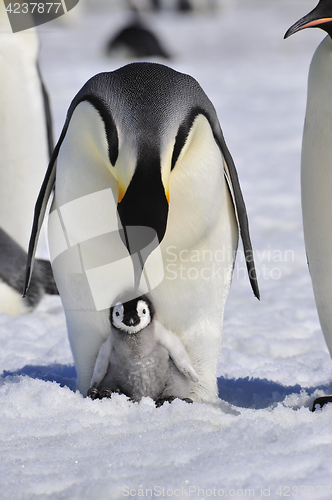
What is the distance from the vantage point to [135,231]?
167cm

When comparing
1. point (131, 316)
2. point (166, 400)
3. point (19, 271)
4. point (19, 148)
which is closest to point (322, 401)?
point (166, 400)

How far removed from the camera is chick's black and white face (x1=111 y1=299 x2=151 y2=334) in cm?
195

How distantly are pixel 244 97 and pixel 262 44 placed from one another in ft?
21.0

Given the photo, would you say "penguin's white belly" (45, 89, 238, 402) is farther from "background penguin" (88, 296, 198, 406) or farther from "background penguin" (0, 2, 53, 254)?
"background penguin" (0, 2, 53, 254)

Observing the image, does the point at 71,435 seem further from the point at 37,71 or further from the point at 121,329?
the point at 37,71

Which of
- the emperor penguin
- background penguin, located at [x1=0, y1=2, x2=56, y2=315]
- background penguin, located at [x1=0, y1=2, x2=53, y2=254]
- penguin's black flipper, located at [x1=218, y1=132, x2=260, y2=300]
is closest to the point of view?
the emperor penguin

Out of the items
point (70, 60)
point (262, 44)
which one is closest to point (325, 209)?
point (70, 60)

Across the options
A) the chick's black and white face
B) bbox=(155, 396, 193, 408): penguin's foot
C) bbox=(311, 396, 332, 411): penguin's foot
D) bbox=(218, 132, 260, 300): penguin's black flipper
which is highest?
bbox=(218, 132, 260, 300): penguin's black flipper

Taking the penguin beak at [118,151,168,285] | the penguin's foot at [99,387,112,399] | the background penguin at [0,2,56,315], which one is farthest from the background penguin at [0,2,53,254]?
the penguin beak at [118,151,168,285]

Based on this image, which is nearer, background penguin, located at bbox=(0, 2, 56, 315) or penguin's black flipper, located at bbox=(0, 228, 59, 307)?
penguin's black flipper, located at bbox=(0, 228, 59, 307)

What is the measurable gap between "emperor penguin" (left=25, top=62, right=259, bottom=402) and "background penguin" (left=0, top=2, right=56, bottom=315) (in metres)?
1.29

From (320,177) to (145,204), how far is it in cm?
68

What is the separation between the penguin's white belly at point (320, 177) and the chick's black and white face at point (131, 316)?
0.60 meters

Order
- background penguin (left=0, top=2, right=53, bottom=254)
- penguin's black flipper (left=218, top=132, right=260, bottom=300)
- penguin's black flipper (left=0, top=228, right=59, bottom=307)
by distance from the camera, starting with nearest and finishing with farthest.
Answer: penguin's black flipper (left=218, top=132, right=260, bottom=300) < penguin's black flipper (left=0, top=228, right=59, bottom=307) < background penguin (left=0, top=2, right=53, bottom=254)
